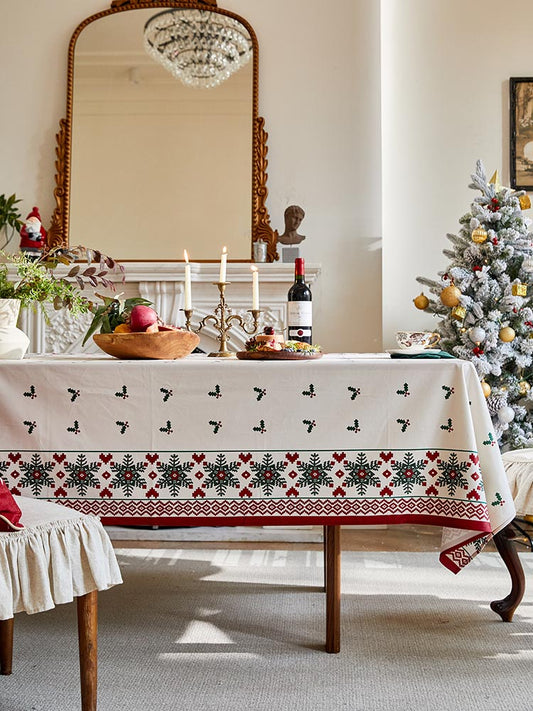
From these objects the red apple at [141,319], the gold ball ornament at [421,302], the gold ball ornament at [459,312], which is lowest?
the red apple at [141,319]

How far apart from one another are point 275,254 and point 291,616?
208 centimetres

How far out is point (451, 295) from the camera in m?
3.65

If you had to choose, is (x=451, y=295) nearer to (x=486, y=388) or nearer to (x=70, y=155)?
(x=486, y=388)

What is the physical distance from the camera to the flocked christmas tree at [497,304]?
12.0 ft

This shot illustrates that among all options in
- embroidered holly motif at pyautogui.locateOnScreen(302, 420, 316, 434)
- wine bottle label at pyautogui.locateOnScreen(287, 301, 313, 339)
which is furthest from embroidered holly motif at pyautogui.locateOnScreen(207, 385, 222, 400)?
wine bottle label at pyautogui.locateOnScreen(287, 301, 313, 339)

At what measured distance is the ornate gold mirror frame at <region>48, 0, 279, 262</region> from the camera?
411cm

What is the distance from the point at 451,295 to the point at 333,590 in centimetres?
190

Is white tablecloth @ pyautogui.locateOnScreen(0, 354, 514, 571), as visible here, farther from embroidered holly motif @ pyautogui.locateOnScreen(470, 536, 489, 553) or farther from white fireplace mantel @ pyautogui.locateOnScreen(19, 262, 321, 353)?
white fireplace mantel @ pyautogui.locateOnScreen(19, 262, 321, 353)

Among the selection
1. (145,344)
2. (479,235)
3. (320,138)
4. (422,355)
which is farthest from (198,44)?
(422,355)

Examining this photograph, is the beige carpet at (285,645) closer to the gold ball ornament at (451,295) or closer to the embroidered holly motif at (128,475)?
the embroidered holly motif at (128,475)

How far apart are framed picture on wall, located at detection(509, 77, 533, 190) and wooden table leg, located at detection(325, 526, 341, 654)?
2.75 metres

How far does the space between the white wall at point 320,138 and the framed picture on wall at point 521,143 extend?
768mm

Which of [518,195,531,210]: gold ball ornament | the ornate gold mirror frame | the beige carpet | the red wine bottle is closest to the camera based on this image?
the beige carpet

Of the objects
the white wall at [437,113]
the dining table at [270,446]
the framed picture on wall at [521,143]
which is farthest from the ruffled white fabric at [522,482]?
the framed picture on wall at [521,143]
